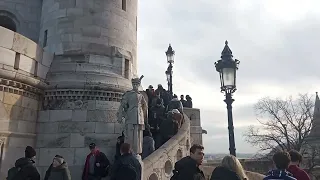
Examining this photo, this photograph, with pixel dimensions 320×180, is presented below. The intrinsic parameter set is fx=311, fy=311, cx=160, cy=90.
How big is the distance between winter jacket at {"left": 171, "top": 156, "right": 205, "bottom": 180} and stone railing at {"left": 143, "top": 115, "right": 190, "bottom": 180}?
3.82 meters

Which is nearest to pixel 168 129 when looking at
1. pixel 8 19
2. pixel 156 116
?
pixel 156 116

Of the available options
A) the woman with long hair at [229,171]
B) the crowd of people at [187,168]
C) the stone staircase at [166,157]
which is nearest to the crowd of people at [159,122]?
the stone staircase at [166,157]

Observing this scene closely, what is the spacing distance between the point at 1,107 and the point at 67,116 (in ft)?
6.16

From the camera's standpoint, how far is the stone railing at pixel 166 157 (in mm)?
7842

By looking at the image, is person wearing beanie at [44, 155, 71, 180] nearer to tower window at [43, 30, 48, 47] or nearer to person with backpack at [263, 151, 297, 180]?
person with backpack at [263, 151, 297, 180]

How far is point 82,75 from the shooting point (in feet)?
31.4

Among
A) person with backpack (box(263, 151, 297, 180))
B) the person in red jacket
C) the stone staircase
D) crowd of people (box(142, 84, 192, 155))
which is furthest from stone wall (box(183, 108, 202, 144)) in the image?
person with backpack (box(263, 151, 297, 180))

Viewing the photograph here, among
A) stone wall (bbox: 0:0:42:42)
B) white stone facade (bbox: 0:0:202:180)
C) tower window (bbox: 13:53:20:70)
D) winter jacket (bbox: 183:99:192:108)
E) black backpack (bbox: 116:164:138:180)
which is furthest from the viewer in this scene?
winter jacket (bbox: 183:99:192:108)

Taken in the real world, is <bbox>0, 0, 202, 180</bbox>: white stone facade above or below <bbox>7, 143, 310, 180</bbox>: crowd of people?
above

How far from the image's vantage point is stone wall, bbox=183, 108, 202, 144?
15633 millimetres

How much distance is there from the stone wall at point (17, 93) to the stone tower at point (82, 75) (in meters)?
0.47

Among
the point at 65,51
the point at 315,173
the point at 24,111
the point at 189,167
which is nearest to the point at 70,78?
the point at 65,51

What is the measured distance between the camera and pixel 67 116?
9141 millimetres

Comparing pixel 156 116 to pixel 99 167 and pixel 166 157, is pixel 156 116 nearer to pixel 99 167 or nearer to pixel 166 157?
pixel 166 157
